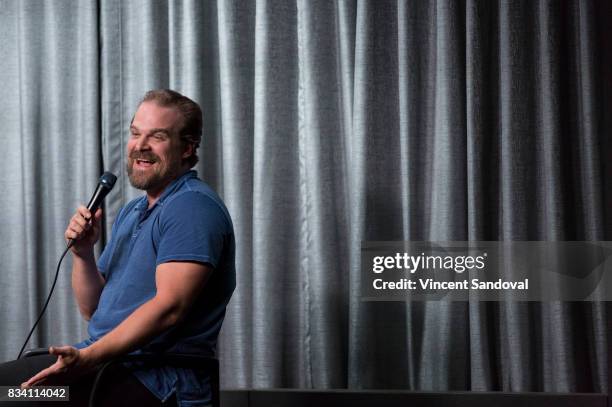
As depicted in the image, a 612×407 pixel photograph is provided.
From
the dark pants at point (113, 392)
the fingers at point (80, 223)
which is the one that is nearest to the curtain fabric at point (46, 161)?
the fingers at point (80, 223)

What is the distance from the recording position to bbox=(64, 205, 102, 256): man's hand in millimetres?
1578

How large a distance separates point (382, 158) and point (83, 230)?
106 cm

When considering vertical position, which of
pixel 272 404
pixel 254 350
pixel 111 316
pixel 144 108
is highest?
pixel 144 108

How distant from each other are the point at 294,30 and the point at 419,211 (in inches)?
28.7

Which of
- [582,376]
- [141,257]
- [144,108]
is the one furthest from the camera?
[582,376]

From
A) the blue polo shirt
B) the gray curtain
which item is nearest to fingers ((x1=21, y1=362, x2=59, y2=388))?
the blue polo shirt

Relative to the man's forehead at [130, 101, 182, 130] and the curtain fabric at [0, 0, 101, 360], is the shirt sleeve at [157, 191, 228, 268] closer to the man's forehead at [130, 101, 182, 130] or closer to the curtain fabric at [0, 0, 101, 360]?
the man's forehead at [130, 101, 182, 130]

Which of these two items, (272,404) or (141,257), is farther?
(272,404)

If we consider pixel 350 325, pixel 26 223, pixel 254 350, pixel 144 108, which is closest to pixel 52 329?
pixel 26 223

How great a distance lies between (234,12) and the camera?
2.36 m

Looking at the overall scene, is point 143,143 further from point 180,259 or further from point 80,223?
point 180,259

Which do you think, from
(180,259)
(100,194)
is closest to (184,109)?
(100,194)

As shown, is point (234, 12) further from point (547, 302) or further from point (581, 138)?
point (547, 302)

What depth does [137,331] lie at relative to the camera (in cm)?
134
